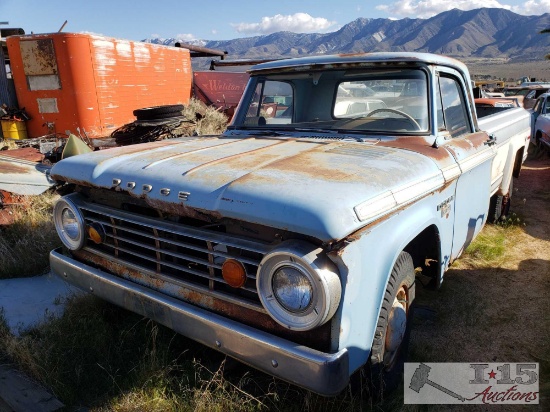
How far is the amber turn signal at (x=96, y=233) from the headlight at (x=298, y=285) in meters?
1.20

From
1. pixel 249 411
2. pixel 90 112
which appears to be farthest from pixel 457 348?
pixel 90 112

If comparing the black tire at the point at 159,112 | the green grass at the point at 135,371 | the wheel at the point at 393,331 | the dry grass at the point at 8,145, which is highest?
the black tire at the point at 159,112

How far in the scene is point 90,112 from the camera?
32.4ft

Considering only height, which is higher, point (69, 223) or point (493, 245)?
point (69, 223)

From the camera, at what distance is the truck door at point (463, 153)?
3.01m

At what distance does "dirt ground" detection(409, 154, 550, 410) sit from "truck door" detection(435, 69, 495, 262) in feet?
1.71

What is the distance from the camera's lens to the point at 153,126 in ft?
26.4

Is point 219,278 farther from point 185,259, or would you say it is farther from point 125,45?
point 125,45

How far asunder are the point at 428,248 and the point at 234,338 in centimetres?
142

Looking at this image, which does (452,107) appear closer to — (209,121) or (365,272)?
(365,272)

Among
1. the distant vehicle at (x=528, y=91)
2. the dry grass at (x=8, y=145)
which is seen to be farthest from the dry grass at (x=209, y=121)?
the distant vehicle at (x=528, y=91)

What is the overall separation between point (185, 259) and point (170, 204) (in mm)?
304

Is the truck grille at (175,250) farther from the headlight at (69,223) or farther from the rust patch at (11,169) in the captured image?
the rust patch at (11,169)

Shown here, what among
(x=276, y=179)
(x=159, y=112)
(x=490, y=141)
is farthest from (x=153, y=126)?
(x=276, y=179)
